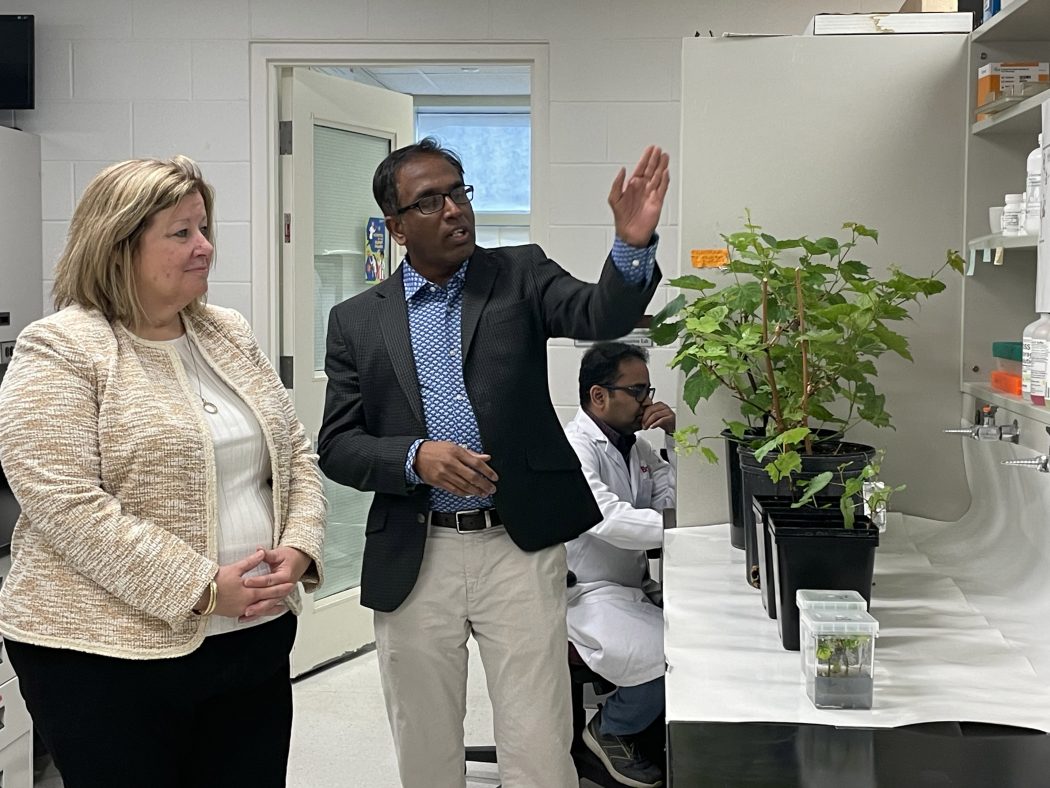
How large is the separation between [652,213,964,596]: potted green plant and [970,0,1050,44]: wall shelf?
1.52 feet

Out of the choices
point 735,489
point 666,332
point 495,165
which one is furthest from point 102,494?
point 495,165

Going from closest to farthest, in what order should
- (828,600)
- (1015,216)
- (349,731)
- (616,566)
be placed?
1. (828,600)
2. (1015,216)
3. (616,566)
4. (349,731)

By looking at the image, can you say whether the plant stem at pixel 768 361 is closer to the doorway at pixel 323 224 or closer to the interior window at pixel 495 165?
the doorway at pixel 323 224

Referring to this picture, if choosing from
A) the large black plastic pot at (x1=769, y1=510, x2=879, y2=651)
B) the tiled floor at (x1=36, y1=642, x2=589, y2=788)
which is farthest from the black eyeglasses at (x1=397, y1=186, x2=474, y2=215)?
the tiled floor at (x1=36, y1=642, x2=589, y2=788)

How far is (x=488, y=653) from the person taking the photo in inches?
88.9

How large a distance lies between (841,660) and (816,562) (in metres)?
0.27

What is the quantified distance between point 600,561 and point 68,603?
1.57 metres

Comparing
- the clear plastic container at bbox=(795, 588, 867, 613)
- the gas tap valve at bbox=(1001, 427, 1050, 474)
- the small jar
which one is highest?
the small jar

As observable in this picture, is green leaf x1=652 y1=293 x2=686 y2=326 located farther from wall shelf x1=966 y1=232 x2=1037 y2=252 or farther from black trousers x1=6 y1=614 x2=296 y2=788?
black trousers x1=6 y1=614 x2=296 y2=788

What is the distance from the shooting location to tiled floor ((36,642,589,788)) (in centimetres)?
326

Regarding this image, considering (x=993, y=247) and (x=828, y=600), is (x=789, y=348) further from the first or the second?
(x=828, y=600)

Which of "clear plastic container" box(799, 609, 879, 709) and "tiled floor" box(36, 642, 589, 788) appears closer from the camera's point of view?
"clear plastic container" box(799, 609, 879, 709)

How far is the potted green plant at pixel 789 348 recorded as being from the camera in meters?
2.13

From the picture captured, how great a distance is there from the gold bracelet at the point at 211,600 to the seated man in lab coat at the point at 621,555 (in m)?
1.18
